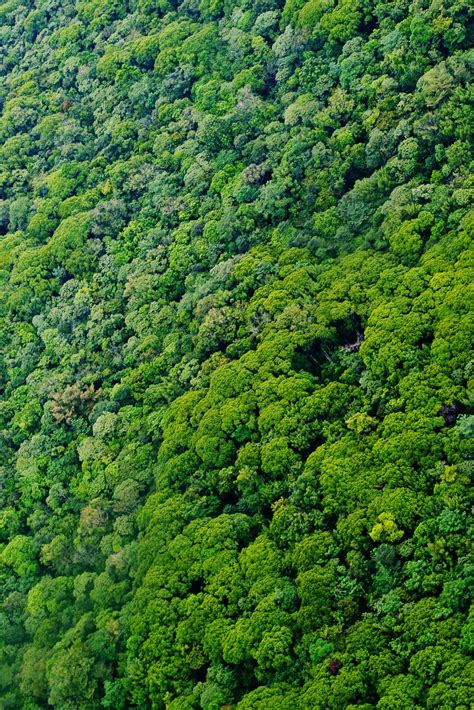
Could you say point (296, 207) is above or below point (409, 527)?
above

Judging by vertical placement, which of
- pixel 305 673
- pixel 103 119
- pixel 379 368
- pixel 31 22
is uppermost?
pixel 31 22

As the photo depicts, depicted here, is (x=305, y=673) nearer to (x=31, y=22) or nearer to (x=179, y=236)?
(x=179, y=236)

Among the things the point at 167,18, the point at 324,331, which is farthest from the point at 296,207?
the point at 167,18

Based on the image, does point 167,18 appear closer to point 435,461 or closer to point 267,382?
point 267,382

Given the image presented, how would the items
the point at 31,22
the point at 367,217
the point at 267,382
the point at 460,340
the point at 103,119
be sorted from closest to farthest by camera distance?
the point at 460,340 → the point at 267,382 → the point at 367,217 → the point at 103,119 → the point at 31,22

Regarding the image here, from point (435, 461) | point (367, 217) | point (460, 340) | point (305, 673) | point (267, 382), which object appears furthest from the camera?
point (367, 217)

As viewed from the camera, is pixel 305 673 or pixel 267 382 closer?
pixel 305 673
